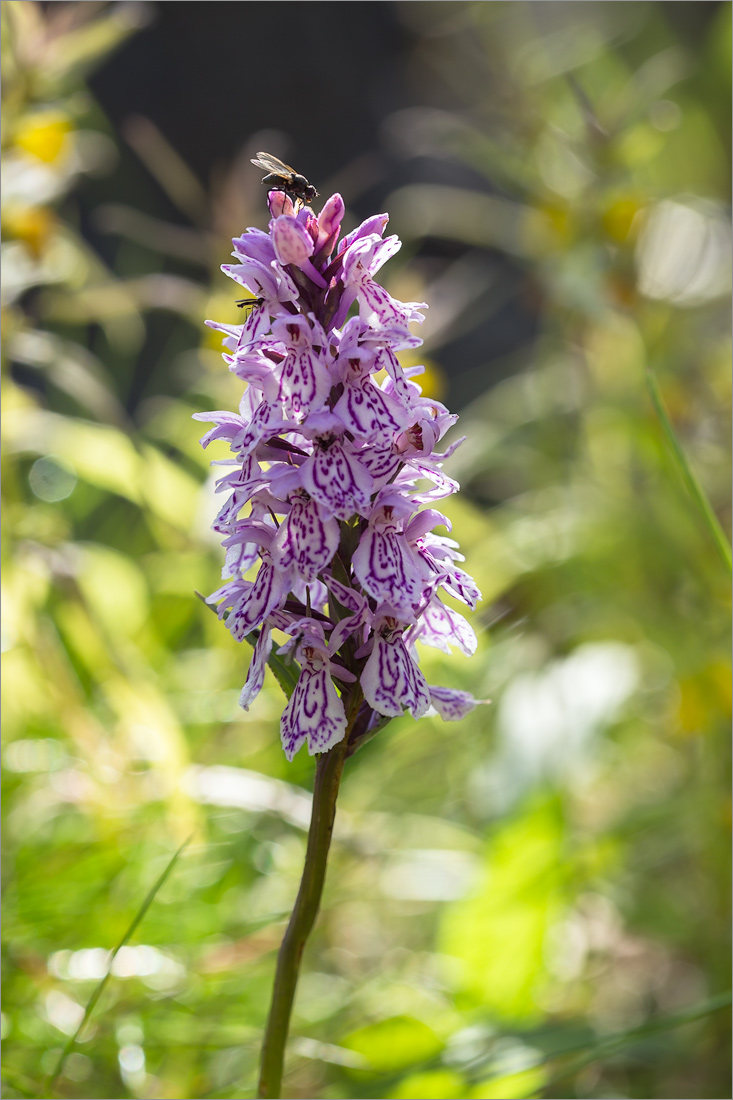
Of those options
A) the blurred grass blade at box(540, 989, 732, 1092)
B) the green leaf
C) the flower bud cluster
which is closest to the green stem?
the flower bud cluster

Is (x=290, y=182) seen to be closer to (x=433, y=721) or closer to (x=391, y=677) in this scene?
(x=391, y=677)

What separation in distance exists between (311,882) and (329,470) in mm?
330

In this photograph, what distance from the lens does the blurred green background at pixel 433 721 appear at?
1.20 meters

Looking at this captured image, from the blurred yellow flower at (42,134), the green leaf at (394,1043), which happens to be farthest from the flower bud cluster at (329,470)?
the blurred yellow flower at (42,134)

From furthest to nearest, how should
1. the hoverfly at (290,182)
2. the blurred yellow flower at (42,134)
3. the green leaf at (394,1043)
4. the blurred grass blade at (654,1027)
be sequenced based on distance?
the blurred yellow flower at (42,134)
the green leaf at (394,1043)
the blurred grass blade at (654,1027)
the hoverfly at (290,182)

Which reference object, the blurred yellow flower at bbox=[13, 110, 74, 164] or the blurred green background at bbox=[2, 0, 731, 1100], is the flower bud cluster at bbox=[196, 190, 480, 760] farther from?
the blurred yellow flower at bbox=[13, 110, 74, 164]

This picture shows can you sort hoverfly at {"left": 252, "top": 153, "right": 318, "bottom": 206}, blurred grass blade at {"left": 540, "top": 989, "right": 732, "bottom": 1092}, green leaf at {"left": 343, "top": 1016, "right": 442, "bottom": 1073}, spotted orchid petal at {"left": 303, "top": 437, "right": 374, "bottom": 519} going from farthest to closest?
green leaf at {"left": 343, "top": 1016, "right": 442, "bottom": 1073} → blurred grass blade at {"left": 540, "top": 989, "right": 732, "bottom": 1092} → hoverfly at {"left": 252, "top": 153, "right": 318, "bottom": 206} → spotted orchid petal at {"left": 303, "top": 437, "right": 374, "bottom": 519}

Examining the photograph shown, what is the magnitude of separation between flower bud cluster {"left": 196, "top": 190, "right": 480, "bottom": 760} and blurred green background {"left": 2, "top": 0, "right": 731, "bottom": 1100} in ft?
1.57

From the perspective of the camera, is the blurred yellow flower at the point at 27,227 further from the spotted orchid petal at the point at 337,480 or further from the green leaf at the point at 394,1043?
the green leaf at the point at 394,1043

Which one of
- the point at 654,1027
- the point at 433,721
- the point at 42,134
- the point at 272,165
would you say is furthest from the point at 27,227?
the point at 654,1027

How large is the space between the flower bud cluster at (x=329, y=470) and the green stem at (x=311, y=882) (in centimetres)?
4

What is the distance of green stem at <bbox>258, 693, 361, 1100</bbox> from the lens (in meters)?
0.68

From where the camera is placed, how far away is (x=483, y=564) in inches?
81.7

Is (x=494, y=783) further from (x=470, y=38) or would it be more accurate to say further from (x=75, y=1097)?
(x=470, y=38)
